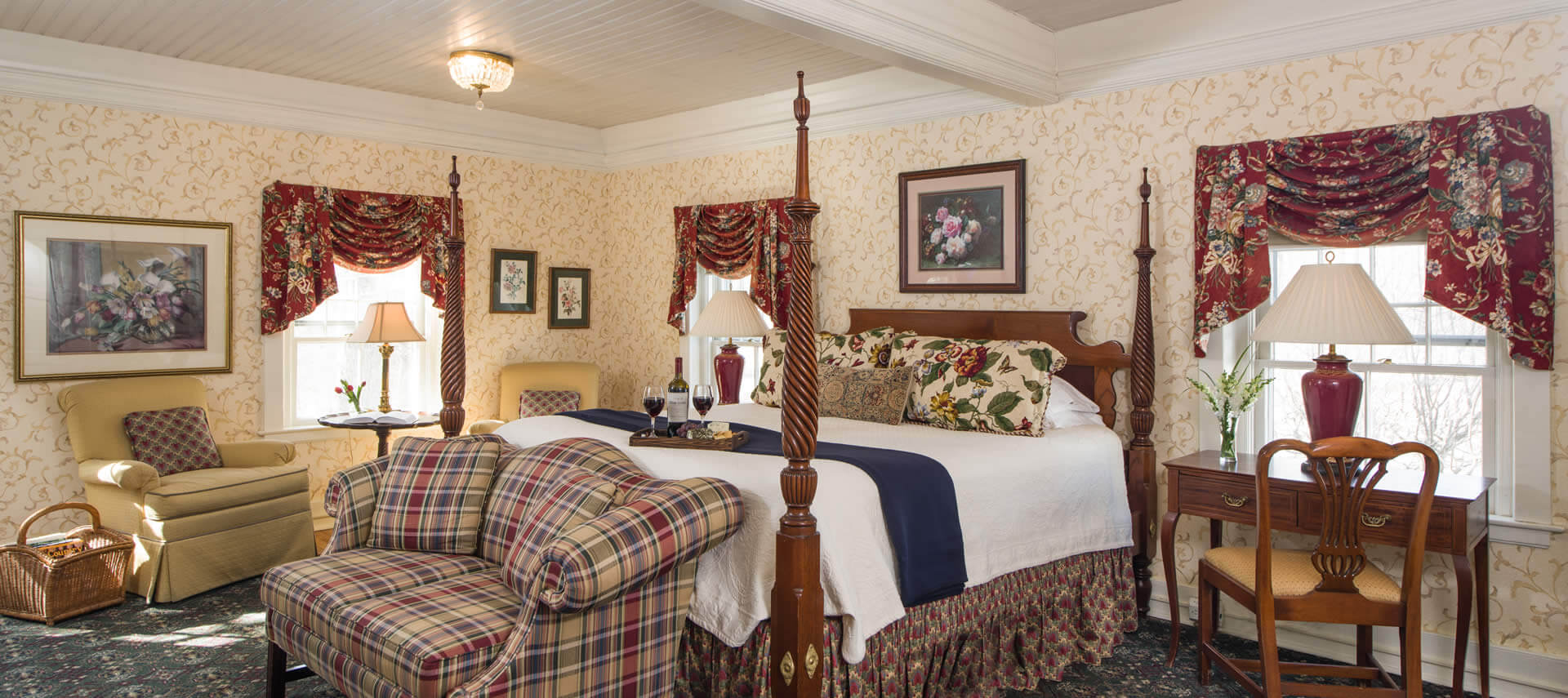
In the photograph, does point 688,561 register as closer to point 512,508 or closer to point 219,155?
point 512,508

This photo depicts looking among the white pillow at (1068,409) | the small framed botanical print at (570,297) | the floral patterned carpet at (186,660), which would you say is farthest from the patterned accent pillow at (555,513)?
the small framed botanical print at (570,297)

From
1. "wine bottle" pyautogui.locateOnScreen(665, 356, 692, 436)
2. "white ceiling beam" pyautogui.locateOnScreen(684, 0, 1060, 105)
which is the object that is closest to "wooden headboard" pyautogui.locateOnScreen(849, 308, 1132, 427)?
"white ceiling beam" pyautogui.locateOnScreen(684, 0, 1060, 105)

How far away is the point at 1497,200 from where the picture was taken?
320 cm

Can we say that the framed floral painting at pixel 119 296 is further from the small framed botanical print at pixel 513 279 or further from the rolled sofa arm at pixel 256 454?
the small framed botanical print at pixel 513 279

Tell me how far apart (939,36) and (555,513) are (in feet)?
7.27

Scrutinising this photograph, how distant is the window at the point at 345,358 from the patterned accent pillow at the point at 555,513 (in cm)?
307

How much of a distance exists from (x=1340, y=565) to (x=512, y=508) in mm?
2585

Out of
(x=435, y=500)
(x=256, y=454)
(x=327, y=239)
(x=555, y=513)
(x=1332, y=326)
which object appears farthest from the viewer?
(x=327, y=239)

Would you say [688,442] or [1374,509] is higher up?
[688,442]

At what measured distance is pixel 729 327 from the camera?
5.21m

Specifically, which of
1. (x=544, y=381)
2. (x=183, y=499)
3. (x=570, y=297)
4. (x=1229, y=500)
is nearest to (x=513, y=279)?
(x=570, y=297)

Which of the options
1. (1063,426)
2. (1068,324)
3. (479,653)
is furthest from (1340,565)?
(479,653)

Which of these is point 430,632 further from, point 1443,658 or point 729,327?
point 1443,658

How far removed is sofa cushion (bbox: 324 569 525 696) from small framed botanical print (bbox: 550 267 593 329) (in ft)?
12.6
